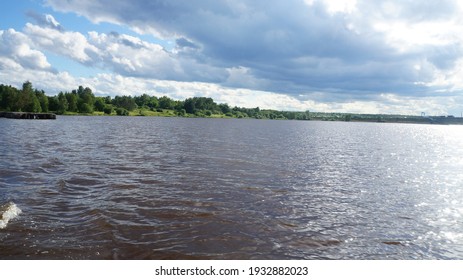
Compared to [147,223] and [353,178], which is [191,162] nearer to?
[353,178]

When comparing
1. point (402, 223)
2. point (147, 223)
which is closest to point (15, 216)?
point (147, 223)

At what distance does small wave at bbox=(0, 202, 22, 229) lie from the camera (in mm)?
16233

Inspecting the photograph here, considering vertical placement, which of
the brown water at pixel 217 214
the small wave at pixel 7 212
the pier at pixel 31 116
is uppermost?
the pier at pixel 31 116

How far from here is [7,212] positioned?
689 inches

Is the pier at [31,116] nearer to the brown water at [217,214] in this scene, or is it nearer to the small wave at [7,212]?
the brown water at [217,214]

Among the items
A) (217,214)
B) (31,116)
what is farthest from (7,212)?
(31,116)

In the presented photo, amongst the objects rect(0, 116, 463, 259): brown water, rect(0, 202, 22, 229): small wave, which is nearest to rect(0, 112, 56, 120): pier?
rect(0, 116, 463, 259): brown water

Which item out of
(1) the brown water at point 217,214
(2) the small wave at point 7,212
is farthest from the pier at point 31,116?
(2) the small wave at point 7,212

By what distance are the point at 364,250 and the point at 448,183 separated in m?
26.6

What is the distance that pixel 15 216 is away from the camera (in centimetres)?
1738

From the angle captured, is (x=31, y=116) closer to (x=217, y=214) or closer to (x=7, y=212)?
(x=7, y=212)

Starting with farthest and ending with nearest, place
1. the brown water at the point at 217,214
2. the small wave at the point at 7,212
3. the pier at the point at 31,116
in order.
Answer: the pier at the point at 31,116 → the small wave at the point at 7,212 → the brown water at the point at 217,214

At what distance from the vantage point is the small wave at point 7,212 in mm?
16233

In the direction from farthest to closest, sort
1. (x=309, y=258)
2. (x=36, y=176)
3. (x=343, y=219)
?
(x=36, y=176) → (x=343, y=219) → (x=309, y=258)
